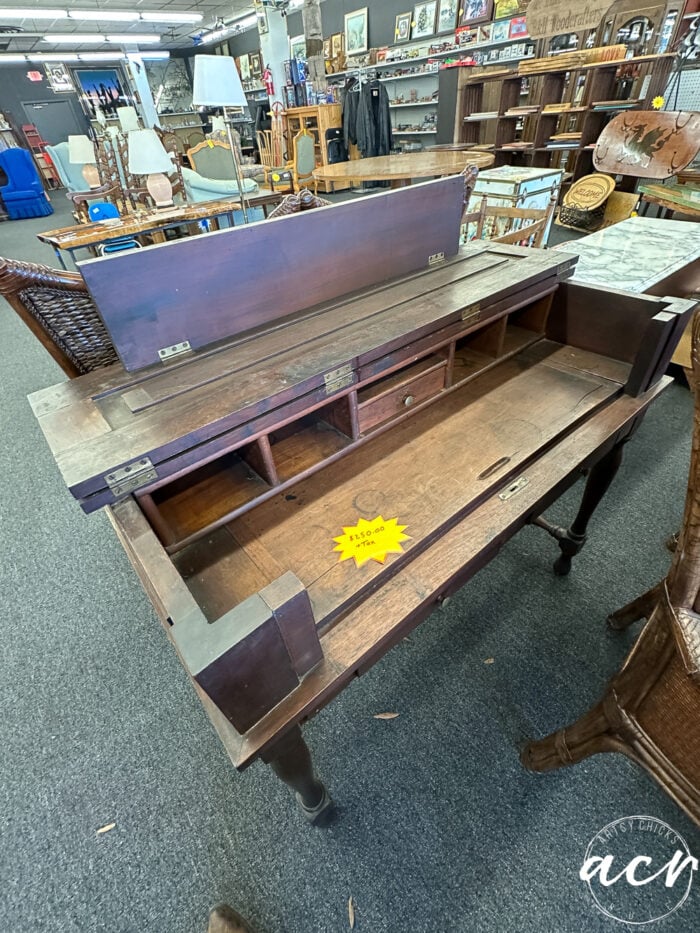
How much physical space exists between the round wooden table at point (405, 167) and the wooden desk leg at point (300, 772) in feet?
10.7

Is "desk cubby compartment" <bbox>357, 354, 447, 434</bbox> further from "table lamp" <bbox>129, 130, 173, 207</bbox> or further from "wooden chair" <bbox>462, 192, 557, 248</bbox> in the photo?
"table lamp" <bbox>129, 130, 173, 207</bbox>

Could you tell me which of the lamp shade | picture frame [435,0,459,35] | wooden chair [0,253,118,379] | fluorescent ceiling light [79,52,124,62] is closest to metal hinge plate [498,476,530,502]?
wooden chair [0,253,118,379]

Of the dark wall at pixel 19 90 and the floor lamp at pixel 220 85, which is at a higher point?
the dark wall at pixel 19 90

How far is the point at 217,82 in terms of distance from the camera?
6.45 ft

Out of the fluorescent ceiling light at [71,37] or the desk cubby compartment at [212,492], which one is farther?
the fluorescent ceiling light at [71,37]

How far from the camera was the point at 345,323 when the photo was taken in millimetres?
975

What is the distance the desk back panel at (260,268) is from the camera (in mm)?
815

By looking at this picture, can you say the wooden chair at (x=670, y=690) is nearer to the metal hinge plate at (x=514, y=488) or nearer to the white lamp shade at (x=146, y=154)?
the metal hinge plate at (x=514, y=488)

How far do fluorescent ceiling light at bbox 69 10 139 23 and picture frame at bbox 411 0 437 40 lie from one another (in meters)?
6.72

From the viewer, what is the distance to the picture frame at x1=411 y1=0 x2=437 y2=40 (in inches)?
245

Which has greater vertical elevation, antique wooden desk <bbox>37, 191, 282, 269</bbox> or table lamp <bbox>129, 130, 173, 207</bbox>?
table lamp <bbox>129, 130, 173, 207</bbox>

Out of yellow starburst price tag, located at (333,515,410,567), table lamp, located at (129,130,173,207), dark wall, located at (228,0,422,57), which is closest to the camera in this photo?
yellow starburst price tag, located at (333,515,410,567)

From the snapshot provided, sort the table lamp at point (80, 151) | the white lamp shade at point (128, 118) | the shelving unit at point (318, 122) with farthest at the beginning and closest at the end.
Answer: the shelving unit at point (318, 122), the white lamp shade at point (128, 118), the table lamp at point (80, 151)

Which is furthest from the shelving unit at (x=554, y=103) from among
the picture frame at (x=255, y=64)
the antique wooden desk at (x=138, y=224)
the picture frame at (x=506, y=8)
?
the picture frame at (x=255, y=64)
